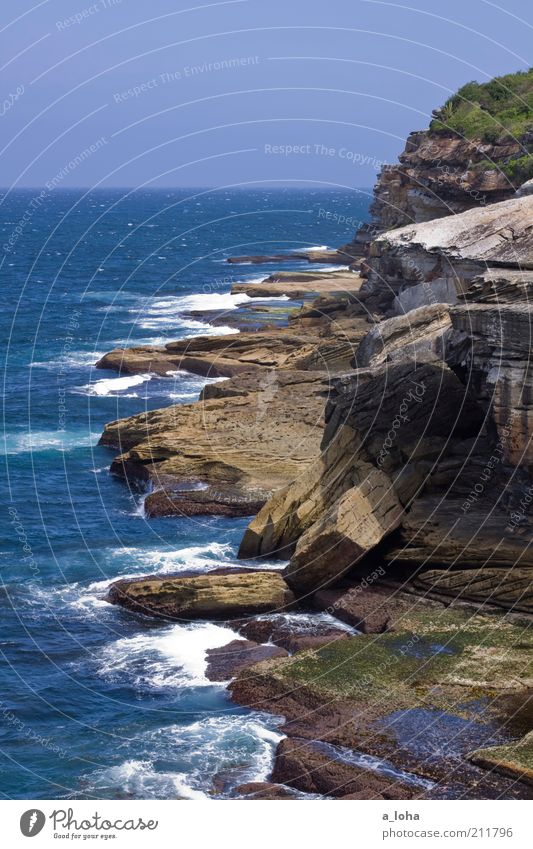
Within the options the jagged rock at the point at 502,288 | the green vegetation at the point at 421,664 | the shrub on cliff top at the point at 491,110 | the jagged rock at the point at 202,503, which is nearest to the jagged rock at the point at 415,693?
the green vegetation at the point at 421,664

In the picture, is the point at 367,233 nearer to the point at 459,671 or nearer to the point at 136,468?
the point at 136,468

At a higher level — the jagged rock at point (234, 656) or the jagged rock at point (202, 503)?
the jagged rock at point (202, 503)

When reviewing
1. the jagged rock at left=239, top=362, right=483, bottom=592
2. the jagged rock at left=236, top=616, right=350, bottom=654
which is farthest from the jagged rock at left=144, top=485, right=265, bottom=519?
the jagged rock at left=236, top=616, right=350, bottom=654

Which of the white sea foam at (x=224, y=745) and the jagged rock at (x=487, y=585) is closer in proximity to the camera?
the white sea foam at (x=224, y=745)

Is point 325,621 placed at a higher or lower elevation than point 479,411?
lower

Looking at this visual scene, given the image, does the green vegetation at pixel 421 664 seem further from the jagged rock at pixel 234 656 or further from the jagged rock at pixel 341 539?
the jagged rock at pixel 341 539

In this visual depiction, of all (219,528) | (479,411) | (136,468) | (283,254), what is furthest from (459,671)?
(283,254)

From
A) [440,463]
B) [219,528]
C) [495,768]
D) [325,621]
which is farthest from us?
[219,528]
